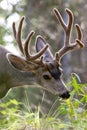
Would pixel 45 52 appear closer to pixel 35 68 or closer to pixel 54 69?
pixel 35 68

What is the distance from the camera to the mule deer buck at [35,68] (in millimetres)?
9401

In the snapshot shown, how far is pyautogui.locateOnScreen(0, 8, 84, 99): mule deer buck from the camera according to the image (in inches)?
370

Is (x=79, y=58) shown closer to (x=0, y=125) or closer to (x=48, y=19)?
(x=48, y=19)

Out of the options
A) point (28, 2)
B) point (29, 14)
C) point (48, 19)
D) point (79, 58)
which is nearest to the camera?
point (29, 14)

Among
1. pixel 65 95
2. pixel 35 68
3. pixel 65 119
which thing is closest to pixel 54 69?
pixel 35 68

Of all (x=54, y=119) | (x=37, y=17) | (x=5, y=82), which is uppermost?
(x=37, y=17)

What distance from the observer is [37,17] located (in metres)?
23.9

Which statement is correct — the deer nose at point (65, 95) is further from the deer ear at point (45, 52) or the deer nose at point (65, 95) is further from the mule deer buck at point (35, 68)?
the deer ear at point (45, 52)

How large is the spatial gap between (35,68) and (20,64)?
25 centimetres

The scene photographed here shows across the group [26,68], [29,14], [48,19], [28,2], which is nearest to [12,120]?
[26,68]

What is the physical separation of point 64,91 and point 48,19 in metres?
15.2

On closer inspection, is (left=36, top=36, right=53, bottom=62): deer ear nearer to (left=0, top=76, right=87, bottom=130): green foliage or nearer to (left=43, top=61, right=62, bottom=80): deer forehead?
(left=43, top=61, right=62, bottom=80): deer forehead

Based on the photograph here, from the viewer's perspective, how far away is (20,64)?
9.58 m

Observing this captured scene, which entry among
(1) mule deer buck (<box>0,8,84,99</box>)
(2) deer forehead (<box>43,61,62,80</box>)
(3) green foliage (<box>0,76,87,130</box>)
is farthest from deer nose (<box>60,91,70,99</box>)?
(2) deer forehead (<box>43,61,62,80</box>)
